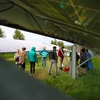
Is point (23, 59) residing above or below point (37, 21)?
below

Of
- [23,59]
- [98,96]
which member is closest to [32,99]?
[98,96]

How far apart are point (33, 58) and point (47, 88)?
8.89 meters

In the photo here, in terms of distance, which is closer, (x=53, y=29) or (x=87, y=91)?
(x=53, y=29)

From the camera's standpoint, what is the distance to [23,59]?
8.77 metres

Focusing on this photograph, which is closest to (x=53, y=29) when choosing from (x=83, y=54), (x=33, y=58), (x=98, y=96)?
(x=98, y=96)

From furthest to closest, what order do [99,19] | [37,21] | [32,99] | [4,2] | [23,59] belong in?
1. [23,59]
2. [37,21]
3. [4,2]
4. [99,19]
5. [32,99]

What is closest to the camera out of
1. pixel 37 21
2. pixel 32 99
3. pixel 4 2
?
pixel 32 99

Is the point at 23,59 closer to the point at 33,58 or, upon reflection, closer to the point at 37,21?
the point at 33,58

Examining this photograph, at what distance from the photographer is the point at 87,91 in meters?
6.42

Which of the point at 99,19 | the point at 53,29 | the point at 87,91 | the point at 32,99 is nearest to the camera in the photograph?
the point at 32,99

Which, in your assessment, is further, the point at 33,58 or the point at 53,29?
the point at 33,58

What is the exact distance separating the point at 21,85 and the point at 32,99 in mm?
31

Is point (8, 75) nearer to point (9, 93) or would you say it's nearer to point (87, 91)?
point (9, 93)

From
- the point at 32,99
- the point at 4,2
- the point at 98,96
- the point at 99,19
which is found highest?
the point at 4,2
